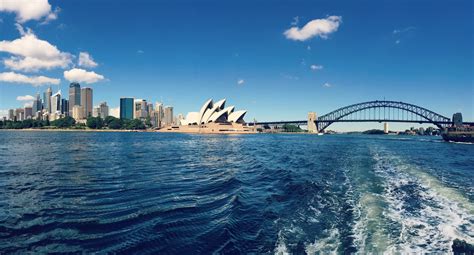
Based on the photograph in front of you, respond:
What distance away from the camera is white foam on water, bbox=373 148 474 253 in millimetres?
6836

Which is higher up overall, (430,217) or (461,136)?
(461,136)

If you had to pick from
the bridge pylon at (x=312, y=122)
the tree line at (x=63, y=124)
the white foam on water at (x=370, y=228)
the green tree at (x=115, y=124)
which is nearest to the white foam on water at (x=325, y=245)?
the white foam on water at (x=370, y=228)

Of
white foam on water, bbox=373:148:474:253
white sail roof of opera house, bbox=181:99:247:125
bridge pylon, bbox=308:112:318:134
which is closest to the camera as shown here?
white foam on water, bbox=373:148:474:253

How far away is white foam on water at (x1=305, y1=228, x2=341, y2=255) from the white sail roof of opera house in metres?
139

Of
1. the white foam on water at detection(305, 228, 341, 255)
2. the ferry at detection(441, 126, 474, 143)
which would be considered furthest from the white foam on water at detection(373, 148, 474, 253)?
the ferry at detection(441, 126, 474, 143)

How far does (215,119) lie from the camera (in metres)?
148

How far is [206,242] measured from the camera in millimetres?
6660

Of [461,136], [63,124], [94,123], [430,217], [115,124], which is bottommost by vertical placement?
[430,217]

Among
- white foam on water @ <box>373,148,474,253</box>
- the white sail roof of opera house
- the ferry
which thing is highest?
the white sail roof of opera house

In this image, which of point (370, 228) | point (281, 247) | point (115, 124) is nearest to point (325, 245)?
point (281, 247)

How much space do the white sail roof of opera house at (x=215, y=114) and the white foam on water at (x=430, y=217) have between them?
5254 inches

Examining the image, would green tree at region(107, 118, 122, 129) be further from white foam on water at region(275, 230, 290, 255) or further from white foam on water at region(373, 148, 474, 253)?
white foam on water at region(275, 230, 290, 255)

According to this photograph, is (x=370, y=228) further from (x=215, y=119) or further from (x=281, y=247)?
(x=215, y=119)

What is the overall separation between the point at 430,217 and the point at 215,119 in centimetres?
14016
